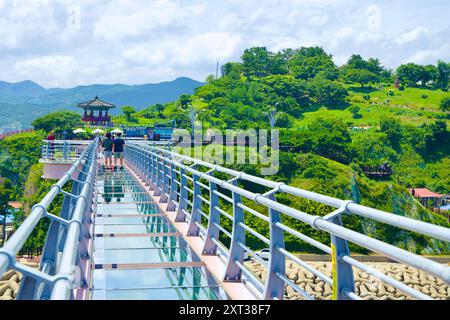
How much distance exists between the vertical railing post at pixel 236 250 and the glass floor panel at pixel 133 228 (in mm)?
2459

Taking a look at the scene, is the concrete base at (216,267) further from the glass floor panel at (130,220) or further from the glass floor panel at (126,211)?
the glass floor panel at (126,211)

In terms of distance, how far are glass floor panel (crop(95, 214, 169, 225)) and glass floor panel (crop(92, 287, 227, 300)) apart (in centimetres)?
367

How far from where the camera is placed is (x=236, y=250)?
5672mm

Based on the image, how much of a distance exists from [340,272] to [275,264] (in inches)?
49.4

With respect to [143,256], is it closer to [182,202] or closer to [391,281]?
[182,202]

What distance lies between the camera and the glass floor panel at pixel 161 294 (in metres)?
4.71

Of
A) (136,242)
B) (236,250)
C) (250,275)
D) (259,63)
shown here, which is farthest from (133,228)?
(259,63)

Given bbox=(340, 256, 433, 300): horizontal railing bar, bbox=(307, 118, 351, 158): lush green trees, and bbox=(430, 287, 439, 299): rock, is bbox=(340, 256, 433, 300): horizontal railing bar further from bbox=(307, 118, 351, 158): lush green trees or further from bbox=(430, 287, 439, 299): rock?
bbox=(307, 118, 351, 158): lush green trees

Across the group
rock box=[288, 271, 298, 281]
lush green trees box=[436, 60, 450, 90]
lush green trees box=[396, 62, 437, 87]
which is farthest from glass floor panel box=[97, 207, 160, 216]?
lush green trees box=[436, 60, 450, 90]

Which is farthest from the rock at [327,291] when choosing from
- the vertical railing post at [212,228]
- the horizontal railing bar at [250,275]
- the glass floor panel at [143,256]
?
the horizontal railing bar at [250,275]

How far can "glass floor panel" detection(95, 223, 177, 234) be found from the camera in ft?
25.7

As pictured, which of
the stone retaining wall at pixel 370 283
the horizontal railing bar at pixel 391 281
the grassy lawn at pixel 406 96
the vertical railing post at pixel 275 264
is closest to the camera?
the horizontal railing bar at pixel 391 281

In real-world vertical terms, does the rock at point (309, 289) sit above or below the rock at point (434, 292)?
above
